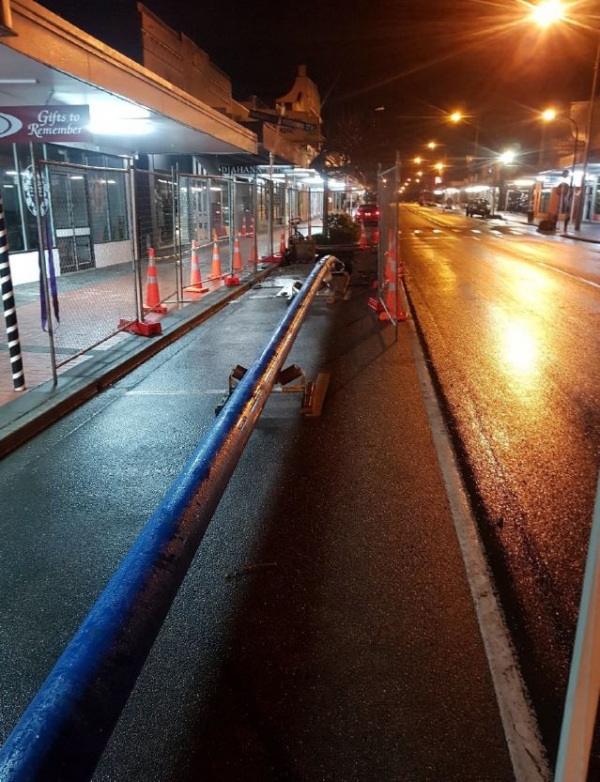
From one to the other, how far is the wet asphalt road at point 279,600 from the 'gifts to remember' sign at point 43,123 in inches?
144

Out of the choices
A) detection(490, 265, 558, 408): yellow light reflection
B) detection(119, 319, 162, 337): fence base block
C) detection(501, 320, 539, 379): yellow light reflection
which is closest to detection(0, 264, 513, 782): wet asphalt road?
detection(490, 265, 558, 408): yellow light reflection

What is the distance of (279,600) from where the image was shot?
3699 millimetres

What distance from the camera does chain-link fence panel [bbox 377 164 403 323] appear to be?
1063 centimetres

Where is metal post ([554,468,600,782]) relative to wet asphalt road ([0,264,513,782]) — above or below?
above

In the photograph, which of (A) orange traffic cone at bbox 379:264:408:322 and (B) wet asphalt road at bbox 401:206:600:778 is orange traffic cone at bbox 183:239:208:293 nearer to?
(A) orange traffic cone at bbox 379:264:408:322

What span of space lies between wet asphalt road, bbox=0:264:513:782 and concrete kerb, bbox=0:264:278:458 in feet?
0.50

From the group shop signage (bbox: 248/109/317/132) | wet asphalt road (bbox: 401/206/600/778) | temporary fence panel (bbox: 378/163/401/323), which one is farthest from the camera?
shop signage (bbox: 248/109/317/132)

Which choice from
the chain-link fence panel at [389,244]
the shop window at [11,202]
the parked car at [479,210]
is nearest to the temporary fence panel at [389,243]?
the chain-link fence panel at [389,244]

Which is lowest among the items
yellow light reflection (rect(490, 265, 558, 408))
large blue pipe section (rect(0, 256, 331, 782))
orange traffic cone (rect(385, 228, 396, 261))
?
yellow light reflection (rect(490, 265, 558, 408))

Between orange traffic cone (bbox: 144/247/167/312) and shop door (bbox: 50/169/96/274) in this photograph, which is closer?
orange traffic cone (bbox: 144/247/167/312)

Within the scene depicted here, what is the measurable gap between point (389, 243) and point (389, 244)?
39 millimetres

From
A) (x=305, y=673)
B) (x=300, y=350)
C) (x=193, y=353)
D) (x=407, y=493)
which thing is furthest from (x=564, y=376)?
(x=305, y=673)

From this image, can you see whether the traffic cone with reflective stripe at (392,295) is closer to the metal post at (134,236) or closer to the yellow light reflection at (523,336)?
the yellow light reflection at (523,336)

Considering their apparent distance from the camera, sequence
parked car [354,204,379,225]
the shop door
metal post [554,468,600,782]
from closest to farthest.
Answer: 1. metal post [554,468,600,782]
2. the shop door
3. parked car [354,204,379,225]
